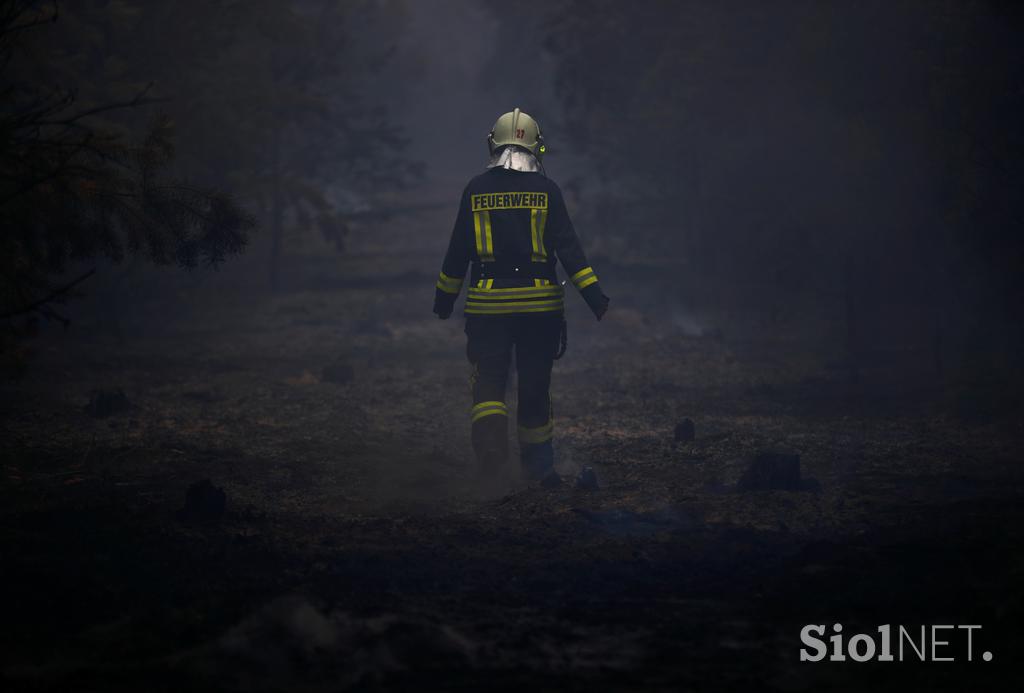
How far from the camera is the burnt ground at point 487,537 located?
10.7ft

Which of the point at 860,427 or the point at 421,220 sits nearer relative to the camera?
the point at 860,427

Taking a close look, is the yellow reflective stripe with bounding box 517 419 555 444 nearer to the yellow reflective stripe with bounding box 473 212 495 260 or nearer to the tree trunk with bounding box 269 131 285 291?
the yellow reflective stripe with bounding box 473 212 495 260

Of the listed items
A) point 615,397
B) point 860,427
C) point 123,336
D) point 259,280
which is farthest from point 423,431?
point 259,280

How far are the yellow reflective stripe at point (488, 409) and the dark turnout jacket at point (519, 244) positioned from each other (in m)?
0.66

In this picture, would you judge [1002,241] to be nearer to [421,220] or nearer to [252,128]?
[252,128]

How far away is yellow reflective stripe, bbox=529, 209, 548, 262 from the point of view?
21.9 ft

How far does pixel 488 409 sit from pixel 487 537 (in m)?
1.77

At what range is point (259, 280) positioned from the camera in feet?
70.8

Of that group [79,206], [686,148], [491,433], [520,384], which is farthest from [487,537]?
[686,148]

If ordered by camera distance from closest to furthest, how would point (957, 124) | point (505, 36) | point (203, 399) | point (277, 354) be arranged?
1. point (203, 399)
2. point (957, 124)
3. point (277, 354)
4. point (505, 36)

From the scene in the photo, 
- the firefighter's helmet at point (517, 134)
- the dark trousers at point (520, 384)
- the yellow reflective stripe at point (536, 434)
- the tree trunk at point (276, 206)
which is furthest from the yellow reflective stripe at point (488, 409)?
the tree trunk at point (276, 206)

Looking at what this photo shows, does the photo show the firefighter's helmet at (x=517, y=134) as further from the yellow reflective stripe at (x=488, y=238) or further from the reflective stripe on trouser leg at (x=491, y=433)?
the reflective stripe on trouser leg at (x=491, y=433)

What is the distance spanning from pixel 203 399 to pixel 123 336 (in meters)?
5.48

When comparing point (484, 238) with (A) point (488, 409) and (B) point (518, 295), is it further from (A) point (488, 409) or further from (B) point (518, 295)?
(A) point (488, 409)
